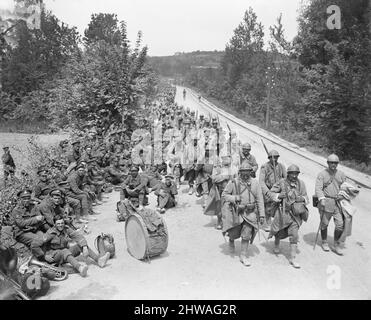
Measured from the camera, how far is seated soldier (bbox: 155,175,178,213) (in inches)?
414

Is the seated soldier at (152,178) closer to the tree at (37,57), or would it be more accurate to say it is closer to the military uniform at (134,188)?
the military uniform at (134,188)

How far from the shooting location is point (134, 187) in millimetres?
10281

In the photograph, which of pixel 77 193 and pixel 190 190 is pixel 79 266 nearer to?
Answer: pixel 77 193

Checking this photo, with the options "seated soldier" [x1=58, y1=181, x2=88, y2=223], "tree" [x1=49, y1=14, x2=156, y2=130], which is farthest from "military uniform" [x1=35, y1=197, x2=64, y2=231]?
"tree" [x1=49, y1=14, x2=156, y2=130]

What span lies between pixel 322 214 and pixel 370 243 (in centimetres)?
146

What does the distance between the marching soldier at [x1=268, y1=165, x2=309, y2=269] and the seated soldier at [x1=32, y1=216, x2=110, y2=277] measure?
10.8ft

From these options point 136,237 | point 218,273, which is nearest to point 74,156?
point 136,237

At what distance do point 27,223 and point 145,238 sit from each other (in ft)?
7.06

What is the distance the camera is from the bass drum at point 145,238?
7.35 m

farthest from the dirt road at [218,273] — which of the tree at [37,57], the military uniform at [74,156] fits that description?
the tree at [37,57]

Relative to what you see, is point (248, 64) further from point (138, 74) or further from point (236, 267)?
point (236, 267)
